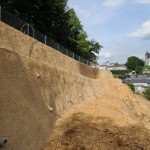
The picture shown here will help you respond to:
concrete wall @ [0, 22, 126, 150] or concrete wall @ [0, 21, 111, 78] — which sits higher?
concrete wall @ [0, 21, 111, 78]

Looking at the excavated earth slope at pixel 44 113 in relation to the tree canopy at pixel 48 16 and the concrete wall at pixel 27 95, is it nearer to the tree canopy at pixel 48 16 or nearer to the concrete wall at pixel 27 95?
the concrete wall at pixel 27 95

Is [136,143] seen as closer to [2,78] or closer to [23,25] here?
[2,78]

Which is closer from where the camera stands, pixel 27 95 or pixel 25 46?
pixel 27 95

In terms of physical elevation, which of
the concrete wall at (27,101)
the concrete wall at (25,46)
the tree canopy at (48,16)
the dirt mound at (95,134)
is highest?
the tree canopy at (48,16)

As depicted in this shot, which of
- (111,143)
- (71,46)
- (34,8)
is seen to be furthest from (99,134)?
(71,46)

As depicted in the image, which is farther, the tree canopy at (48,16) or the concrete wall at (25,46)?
the tree canopy at (48,16)

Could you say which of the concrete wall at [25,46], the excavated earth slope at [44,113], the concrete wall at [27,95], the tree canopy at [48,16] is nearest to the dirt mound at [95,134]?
the excavated earth slope at [44,113]

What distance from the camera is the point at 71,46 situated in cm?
6494

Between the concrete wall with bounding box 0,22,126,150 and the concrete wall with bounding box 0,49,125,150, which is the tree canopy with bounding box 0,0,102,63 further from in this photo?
the concrete wall with bounding box 0,49,125,150

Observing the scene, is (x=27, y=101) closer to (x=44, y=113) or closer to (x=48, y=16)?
(x=44, y=113)

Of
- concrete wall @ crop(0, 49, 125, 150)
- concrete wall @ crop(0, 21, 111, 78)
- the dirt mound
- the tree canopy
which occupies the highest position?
the tree canopy

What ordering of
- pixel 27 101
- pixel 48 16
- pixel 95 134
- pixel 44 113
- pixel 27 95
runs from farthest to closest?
1. pixel 48 16
2. pixel 95 134
3. pixel 44 113
4. pixel 27 95
5. pixel 27 101

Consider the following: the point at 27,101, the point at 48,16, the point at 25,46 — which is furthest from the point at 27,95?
the point at 48,16

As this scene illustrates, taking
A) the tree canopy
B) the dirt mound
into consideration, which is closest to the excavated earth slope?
the dirt mound
